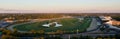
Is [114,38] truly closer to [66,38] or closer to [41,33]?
[66,38]

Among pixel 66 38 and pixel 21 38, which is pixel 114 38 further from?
pixel 21 38

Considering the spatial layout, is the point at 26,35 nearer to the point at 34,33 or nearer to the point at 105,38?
the point at 34,33

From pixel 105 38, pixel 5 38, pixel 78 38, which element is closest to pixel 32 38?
pixel 5 38

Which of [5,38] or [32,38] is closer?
[5,38]

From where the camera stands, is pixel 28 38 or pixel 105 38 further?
pixel 28 38

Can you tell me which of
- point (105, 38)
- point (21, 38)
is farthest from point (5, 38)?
point (105, 38)

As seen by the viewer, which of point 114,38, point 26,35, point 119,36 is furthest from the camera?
point 26,35

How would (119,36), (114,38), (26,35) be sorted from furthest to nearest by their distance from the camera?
(26,35) < (119,36) < (114,38)

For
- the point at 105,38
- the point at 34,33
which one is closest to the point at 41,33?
the point at 34,33
